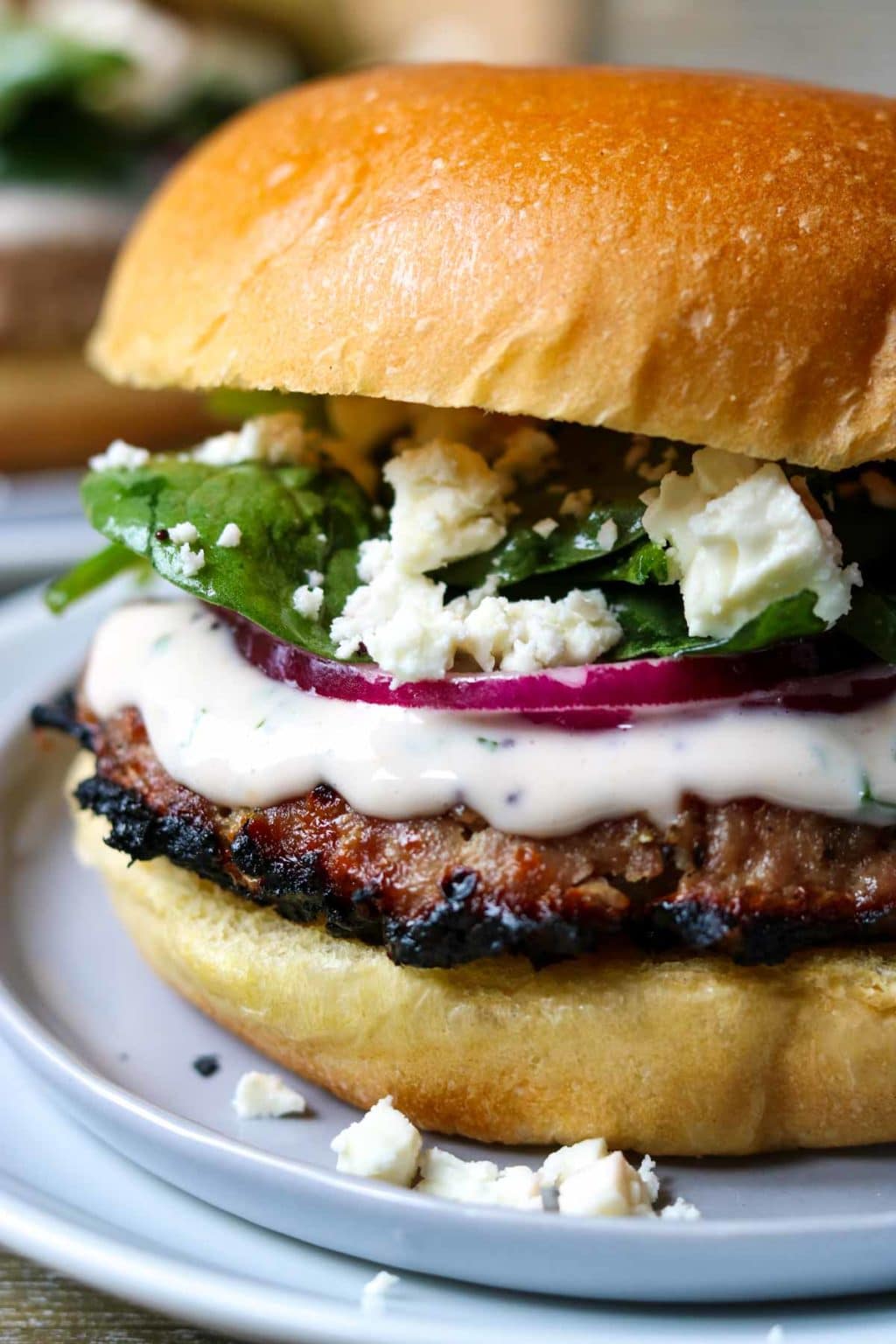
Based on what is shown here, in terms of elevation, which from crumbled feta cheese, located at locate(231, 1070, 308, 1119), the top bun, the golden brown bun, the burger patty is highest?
the top bun

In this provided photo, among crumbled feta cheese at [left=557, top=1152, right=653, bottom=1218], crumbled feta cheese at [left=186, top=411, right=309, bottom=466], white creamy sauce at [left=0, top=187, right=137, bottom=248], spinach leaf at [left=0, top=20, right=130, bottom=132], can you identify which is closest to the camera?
crumbled feta cheese at [left=557, top=1152, right=653, bottom=1218]

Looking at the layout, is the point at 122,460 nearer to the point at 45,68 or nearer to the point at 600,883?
the point at 600,883

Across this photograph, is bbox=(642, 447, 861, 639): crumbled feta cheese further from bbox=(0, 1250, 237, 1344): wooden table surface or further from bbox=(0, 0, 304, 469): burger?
bbox=(0, 0, 304, 469): burger

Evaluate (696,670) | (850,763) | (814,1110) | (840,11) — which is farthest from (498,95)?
(840,11)

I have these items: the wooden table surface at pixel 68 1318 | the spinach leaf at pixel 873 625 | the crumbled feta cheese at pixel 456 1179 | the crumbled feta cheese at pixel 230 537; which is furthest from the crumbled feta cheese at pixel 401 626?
the wooden table surface at pixel 68 1318

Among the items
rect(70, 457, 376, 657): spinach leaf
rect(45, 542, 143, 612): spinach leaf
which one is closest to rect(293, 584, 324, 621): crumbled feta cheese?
rect(70, 457, 376, 657): spinach leaf

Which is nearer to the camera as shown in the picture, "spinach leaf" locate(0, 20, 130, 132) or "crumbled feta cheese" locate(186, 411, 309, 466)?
"crumbled feta cheese" locate(186, 411, 309, 466)
